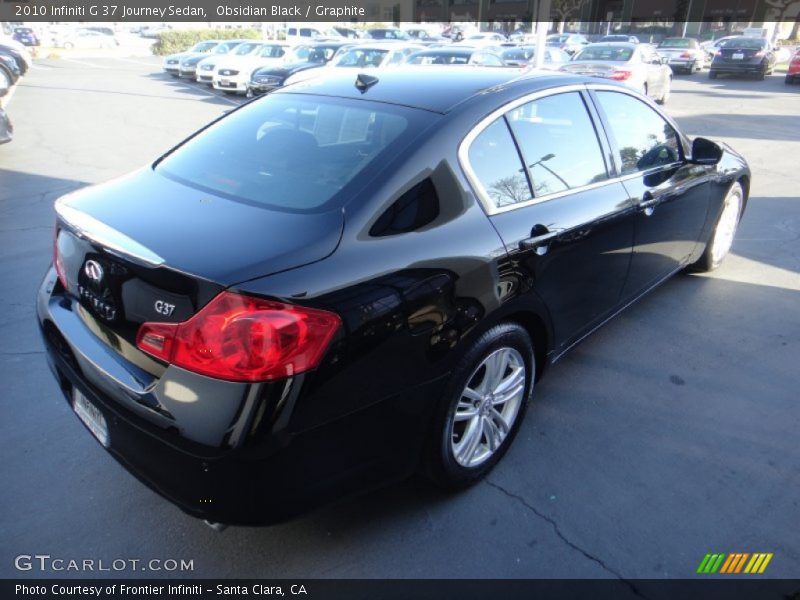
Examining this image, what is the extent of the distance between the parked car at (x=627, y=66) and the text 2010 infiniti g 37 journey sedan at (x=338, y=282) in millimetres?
10398

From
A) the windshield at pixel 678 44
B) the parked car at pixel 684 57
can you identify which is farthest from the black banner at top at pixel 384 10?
the windshield at pixel 678 44

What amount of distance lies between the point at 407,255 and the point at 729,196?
12.4 feet

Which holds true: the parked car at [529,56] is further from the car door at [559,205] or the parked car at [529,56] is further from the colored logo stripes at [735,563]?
the colored logo stripes at [735,563]

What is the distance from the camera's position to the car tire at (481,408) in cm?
237

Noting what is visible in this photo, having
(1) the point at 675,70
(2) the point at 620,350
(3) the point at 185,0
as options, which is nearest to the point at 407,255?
A: (2) the point at 620,350

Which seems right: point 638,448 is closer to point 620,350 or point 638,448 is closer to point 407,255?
point 620,350

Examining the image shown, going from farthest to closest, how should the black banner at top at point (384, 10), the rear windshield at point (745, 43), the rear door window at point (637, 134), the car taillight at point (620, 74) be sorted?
the black banner at top at point (384, 10) → the rear windshield at point (745, 43) → the car taillight at point (620, 74) → the rear door window at point (637, 134)

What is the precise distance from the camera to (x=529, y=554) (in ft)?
7.70

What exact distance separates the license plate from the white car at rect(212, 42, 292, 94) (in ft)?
51.1

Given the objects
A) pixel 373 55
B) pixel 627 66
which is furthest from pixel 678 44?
pixel 373 55

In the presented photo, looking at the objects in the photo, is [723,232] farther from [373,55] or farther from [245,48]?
[245,48]

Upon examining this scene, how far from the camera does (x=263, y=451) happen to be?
70.6 inches

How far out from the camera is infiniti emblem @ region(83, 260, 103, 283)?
2088 millimetres
